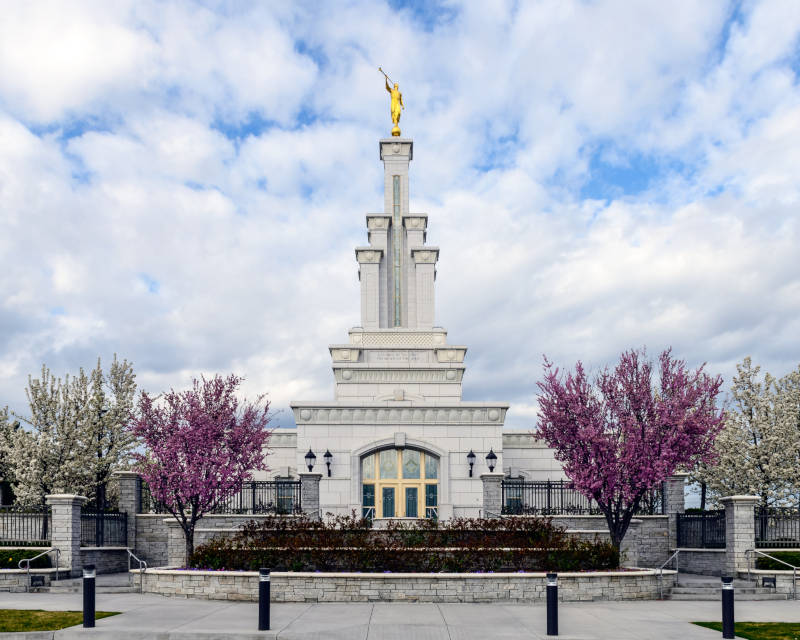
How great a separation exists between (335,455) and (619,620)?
20235mm

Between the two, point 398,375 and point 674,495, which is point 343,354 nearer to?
point 398,375

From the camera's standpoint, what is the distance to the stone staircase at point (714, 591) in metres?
21.3

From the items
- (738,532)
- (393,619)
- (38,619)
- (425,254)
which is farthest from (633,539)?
(425,254)

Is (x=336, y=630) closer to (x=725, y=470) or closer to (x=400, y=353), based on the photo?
(x=725, y=470)

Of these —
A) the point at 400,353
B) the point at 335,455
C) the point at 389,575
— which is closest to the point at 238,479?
the point at 389,575

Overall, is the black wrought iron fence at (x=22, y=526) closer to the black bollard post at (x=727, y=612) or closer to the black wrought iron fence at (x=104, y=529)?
the black wrought iron fence at (x=104, y=529)

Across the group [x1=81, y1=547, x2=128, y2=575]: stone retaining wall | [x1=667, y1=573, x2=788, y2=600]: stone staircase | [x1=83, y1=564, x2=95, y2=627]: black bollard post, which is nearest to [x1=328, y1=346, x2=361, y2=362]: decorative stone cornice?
[x1=81, y1=547, x2=128, y2=575]: stone retaining wall

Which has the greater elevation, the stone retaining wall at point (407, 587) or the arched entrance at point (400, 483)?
the arched entrance at point (400, 483)

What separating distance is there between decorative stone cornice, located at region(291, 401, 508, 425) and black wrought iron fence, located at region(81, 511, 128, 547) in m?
9.48

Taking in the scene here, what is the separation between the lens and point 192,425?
25.7 metres

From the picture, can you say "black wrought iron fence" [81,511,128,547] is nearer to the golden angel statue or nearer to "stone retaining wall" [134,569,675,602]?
"stone retaining wall" [134,569,675,602]

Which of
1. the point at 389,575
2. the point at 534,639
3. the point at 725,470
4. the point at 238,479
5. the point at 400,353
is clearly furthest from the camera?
the point at 400,353

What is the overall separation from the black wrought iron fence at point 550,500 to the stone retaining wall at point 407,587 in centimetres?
935

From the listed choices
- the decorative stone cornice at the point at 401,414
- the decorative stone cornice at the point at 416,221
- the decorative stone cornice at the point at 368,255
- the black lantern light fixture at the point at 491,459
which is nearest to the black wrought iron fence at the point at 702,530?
the black lantern light fixture at the point at 491,459
